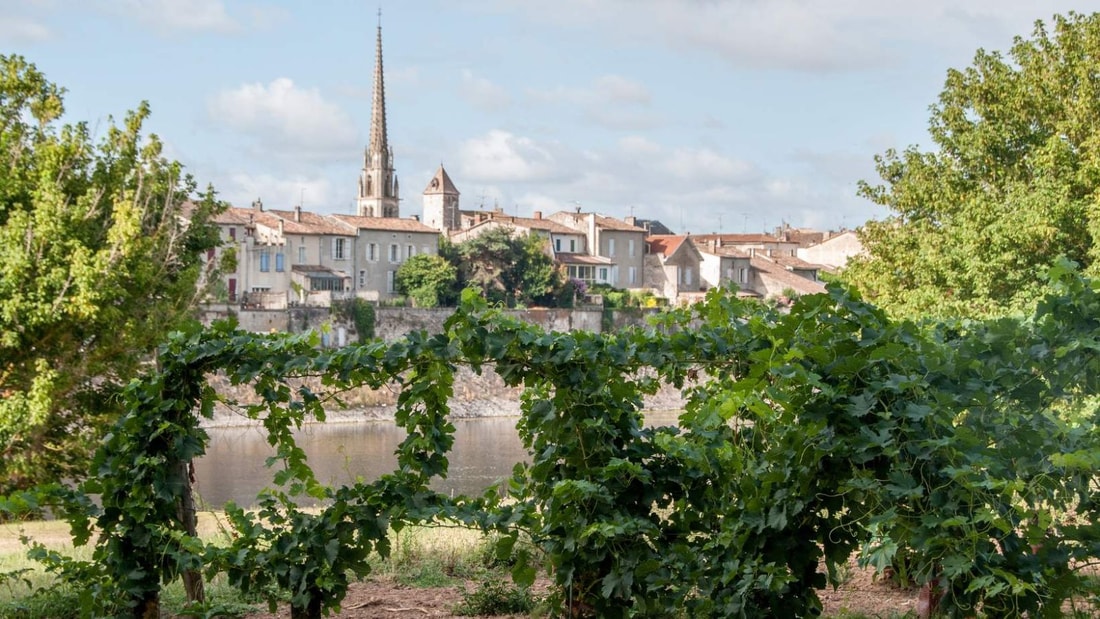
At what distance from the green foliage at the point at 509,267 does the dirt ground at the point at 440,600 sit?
7448cm

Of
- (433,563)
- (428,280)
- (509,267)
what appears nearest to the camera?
(433,563)

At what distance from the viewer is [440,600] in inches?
283

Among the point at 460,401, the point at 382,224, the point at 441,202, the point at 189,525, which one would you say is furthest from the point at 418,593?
the point at 441,202

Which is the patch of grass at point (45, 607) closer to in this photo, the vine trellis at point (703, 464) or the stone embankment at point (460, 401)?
the vine trellis at point (703, 464)

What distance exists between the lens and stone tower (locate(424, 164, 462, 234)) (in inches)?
4865

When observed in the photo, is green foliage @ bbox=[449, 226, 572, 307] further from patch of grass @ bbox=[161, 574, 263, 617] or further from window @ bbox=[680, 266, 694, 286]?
patch of grass @ bbox=[161, 574, 263, 617]

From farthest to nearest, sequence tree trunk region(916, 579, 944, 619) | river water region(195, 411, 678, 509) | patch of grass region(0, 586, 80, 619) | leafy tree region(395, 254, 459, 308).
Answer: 1. leafy tree region(395, 254, 459, 308)
2. river water region(195, 411, 678, 509)
3. patch of grass region(0, 586, 80, 619)
4. tree trunk region(916, 579, 944, 619)

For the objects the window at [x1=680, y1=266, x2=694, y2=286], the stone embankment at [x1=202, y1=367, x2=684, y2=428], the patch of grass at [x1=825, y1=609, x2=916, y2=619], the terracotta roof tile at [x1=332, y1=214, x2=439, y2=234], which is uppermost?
the terracotta roof tile at [x1=332, y1=214, x2=439, y2=234]

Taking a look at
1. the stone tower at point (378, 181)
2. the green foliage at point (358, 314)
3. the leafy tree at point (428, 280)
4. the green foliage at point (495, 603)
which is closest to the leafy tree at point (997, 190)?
the green foliage at point (495, 603)

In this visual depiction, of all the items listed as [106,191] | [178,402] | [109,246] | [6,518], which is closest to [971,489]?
[178,402]

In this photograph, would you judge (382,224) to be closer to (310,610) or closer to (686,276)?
(686,276)

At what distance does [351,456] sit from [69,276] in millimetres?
9233

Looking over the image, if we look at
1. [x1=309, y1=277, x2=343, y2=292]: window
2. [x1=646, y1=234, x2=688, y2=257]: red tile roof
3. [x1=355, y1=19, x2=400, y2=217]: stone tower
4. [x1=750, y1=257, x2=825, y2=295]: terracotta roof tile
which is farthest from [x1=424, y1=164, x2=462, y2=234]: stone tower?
[x1=309, y1=277, x2=343, y2=292]: window

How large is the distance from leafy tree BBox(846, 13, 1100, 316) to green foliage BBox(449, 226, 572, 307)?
169 ft
